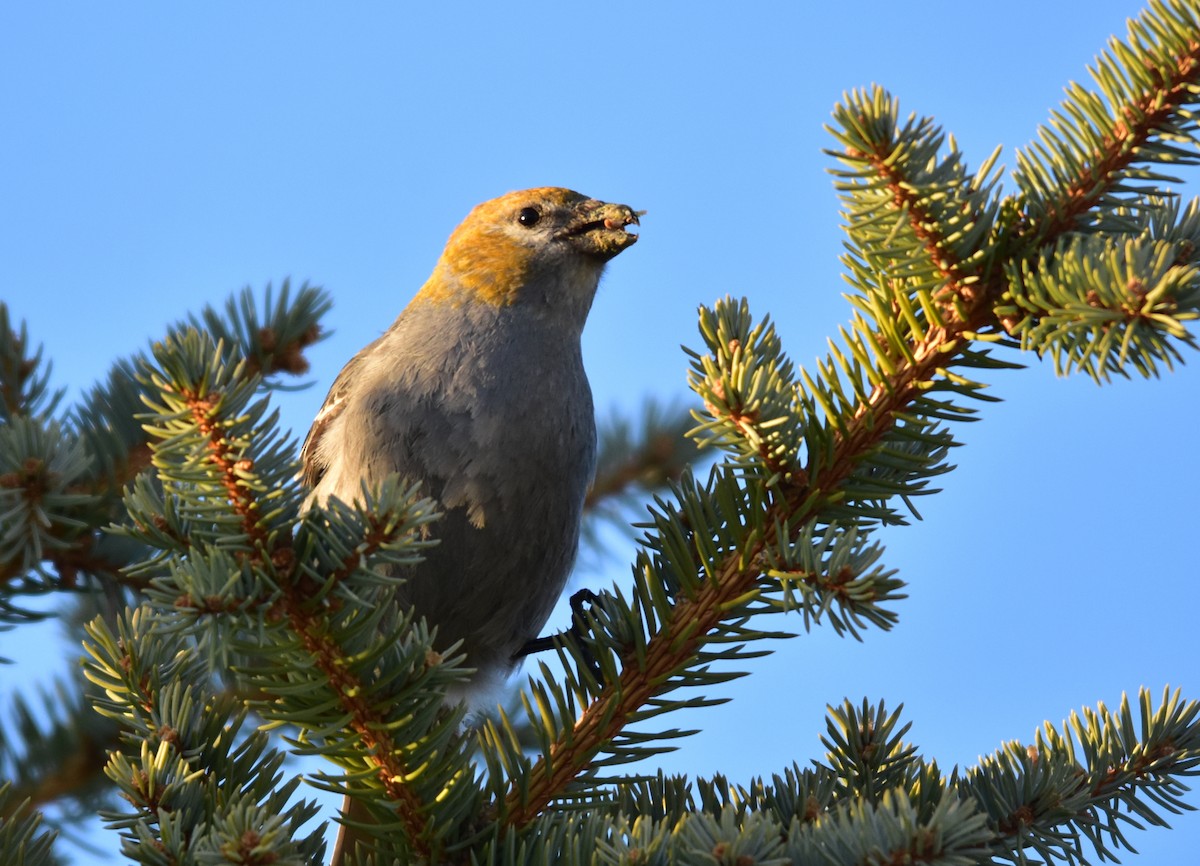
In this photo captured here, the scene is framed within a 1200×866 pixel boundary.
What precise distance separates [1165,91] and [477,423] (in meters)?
2.46

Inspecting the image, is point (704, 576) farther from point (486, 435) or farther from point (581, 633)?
point (486, 435)

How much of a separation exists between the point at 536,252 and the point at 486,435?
3.98 feet

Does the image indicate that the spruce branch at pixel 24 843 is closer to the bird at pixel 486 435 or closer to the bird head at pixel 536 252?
the bird at pixel 486 435

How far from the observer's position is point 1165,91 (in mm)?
2191

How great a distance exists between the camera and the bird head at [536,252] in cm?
490

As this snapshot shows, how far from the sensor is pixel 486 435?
4.08 m

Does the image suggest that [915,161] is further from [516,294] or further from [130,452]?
[516,294]

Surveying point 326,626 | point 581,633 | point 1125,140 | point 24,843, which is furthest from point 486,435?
point 1125,140

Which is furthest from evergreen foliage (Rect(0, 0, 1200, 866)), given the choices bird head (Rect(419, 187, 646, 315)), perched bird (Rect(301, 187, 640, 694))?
bird head (Rect(419, 187, 646, 315))

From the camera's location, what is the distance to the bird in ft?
13.3

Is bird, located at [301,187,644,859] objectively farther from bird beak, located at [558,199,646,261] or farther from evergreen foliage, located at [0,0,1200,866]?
evergreen foliage, located at [0,0,1200,866]

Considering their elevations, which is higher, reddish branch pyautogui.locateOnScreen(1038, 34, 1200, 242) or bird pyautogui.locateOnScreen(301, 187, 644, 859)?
bird pyautogui.locateOnScreen(301, 187, 644, 859)

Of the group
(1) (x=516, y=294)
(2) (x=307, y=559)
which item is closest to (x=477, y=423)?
(1) (x=516, y=294)

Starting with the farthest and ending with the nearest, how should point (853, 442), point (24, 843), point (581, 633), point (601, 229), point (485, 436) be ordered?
point (601, 229) < point (485, 436) < point (581, 633) < point (853, 442) < point (24, 843)
